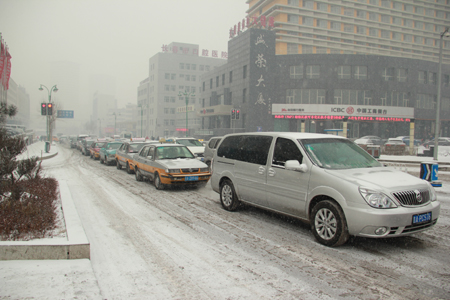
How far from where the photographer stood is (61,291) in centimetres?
333

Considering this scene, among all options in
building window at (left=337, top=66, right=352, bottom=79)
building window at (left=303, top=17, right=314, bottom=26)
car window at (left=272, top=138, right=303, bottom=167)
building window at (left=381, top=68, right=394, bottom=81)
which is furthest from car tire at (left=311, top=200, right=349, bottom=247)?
building window at (left=303, top=17, right=314, bottom=26)

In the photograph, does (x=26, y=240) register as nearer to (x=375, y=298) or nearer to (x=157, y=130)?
(x=375, y=298)

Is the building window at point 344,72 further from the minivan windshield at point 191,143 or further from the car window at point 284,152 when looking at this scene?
the car window at point 284,152

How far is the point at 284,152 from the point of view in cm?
603

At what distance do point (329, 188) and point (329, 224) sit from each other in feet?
1.86

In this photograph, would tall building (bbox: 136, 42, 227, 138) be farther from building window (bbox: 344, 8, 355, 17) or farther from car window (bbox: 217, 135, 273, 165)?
car window (bbox: 217, 135, 273, 165)

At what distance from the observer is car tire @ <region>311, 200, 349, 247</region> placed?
4.80m

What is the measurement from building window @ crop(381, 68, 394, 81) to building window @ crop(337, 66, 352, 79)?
5.33 meters

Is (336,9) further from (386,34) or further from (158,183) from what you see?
(158,183)

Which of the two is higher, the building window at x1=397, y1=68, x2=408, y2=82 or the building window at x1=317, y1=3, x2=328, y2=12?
the building window at x1=317, y1=3, x2=328, y2=12

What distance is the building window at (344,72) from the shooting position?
4966 centimetres

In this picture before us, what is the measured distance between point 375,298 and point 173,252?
8.93ft

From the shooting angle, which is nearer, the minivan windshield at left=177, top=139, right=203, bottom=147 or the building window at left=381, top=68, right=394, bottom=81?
the minivan windshield at left=177, top=139, right=203, bottom=147

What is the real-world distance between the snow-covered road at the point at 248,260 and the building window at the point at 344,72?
1821 inches
